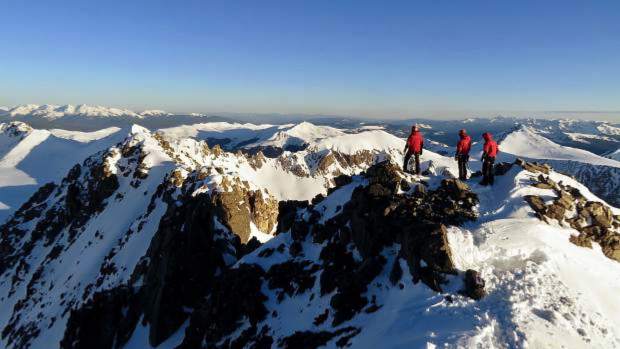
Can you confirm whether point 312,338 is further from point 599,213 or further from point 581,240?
point 599,213

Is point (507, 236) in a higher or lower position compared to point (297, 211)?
higher

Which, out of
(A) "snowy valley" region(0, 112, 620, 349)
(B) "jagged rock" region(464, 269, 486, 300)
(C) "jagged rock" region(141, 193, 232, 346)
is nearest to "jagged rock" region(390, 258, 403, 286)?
(A) "snowy valley" region(0, 112, 620, 349)

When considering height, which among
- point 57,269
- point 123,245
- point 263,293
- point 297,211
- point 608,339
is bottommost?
point 57,269

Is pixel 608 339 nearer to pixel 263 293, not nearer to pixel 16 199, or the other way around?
pixel 263 293

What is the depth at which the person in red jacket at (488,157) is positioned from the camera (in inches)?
1138

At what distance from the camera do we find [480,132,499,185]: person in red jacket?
2891cm

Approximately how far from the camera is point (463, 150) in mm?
30781

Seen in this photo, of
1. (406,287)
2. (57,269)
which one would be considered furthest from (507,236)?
(57,269)

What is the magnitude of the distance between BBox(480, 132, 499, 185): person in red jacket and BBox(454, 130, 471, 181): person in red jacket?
4.30ft

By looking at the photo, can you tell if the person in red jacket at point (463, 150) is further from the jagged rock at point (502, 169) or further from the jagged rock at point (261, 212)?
the jagged rock at point (261, 212)

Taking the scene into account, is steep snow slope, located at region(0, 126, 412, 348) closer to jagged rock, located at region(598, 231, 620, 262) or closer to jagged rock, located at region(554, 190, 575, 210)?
jagged rock, located at region(554, 190, 575, 210)

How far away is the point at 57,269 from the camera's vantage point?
238 ft

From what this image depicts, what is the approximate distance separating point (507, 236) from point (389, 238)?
6.85 metres

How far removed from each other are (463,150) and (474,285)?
15.0m
